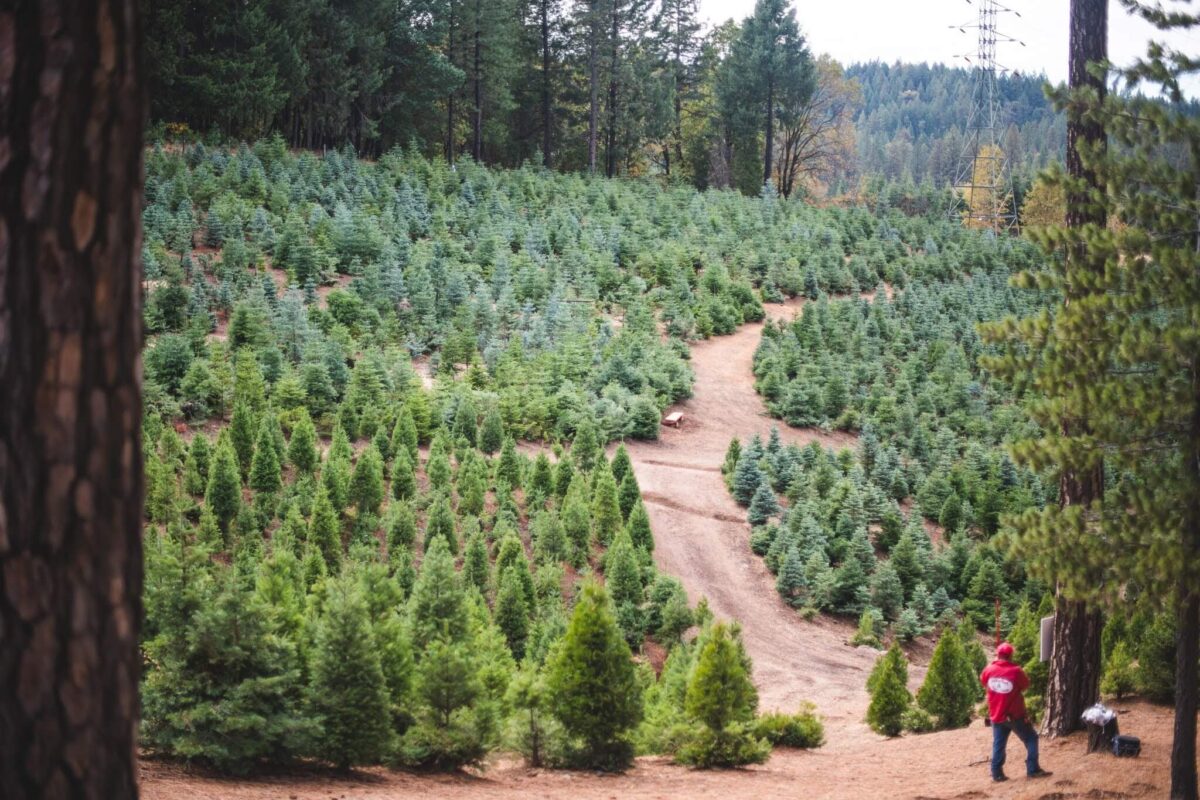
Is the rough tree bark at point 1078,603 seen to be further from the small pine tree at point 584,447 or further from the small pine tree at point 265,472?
the small pine tree at point 584,447

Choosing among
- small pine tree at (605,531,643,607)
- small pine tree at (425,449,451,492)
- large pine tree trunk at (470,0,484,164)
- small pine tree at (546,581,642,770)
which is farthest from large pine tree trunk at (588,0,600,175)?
small pine tree at (546,581,642,770)

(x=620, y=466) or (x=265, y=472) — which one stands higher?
(x=265, y=472)

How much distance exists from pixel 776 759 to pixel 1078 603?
11.1ft

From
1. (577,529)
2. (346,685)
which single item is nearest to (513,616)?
(577,529)

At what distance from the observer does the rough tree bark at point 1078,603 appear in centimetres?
970

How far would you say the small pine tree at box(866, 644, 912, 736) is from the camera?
12227 mm

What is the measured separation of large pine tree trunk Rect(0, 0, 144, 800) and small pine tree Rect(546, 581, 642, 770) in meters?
6.82

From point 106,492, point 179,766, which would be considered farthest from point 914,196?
point 106,492

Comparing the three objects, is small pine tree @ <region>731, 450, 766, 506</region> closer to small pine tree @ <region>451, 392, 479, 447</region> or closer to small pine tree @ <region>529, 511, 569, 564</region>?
small pine tree @ <region>451, 392, 479, 447</region>

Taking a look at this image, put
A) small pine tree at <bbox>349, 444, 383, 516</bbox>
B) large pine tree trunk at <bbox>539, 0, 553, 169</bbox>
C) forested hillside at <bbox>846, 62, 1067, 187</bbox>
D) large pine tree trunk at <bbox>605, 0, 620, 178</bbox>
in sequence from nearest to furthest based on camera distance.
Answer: small pine tree at <bbox>349, 444, 383, 516</bbox>
large pine tree trunk at <bbox>539, 0, 553, 169</bbox>
large pine tree trunk at <bbox>605, 0, 620, 178</bbox>
forested hillside at <bbox>846, 62, 1067, 187</bbox>

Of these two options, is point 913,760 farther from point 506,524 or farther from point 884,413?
point 884,413

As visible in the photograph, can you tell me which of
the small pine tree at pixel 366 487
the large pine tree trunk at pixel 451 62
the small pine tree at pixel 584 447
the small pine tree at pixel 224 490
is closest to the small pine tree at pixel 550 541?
the small pine tree at pixel 366 487

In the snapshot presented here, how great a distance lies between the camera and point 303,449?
17203 mm

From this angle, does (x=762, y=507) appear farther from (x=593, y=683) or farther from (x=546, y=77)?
(x=546, y=77)
